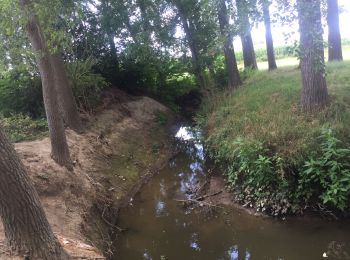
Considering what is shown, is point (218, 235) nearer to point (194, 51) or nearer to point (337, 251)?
point (337, 251)

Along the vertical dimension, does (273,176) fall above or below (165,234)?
above

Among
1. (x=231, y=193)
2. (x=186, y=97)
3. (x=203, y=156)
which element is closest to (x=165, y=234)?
(x=231, y=193)

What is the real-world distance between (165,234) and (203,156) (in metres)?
5.06

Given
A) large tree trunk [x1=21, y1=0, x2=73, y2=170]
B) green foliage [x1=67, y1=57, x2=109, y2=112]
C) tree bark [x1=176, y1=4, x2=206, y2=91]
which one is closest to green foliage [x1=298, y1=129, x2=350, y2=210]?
large tree trunk [x1=21, y1=0, x2=73, y2=170]

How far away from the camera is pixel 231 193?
961 centimetres

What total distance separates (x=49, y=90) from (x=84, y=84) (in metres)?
4.52

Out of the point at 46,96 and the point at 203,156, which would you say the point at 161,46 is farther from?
the point at 46,96

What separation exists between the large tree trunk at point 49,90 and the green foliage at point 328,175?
5.15 m

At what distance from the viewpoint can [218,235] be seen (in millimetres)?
8047

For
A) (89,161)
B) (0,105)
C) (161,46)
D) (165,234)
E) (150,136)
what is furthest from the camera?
(161,46)

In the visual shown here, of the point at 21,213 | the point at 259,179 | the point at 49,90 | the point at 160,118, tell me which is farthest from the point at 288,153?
the point at 160,118

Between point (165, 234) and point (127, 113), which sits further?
point (127, 113)

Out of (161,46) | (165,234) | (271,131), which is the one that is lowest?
(165,234)

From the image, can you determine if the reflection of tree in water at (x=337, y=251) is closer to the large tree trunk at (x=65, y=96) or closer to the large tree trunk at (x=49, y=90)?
the large tree trunk at (x=49, y=90)
